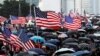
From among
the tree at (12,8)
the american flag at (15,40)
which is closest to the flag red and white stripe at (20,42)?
the american flag at (15,40)

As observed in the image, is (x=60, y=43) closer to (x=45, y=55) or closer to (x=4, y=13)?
(x=45, y=55)

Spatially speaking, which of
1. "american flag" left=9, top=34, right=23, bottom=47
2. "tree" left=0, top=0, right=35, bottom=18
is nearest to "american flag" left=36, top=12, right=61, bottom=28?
"american flag" left=9, top=34, right=23, bottom=47

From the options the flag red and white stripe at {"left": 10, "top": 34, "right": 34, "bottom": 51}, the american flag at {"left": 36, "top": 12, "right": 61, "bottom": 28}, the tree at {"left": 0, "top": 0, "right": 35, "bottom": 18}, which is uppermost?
the american flag at {"left": 36, "top": 12, "right": 61, "bottom": 28}

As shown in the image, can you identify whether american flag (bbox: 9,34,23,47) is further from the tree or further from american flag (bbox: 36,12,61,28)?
the tree

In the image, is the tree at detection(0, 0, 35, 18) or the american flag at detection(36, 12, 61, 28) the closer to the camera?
the american flag at detection(36, 12, 61, 28)

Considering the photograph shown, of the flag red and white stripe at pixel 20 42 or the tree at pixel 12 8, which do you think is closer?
the flag red and white stripe at pixel 20 42

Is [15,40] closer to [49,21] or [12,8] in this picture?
[49,21]

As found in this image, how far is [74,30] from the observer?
28922 mm

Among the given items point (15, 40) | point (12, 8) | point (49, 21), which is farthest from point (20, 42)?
point (12, 8)

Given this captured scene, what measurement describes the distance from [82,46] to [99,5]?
8252 cm

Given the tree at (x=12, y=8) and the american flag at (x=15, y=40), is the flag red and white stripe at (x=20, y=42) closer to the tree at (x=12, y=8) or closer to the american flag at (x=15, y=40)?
the american flag at (x=15, y=40)

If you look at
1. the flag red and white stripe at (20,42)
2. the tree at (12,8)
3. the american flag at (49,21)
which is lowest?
the tree at (12,8)

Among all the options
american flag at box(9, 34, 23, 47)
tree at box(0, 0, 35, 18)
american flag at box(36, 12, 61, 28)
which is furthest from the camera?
tree at box(0, 0, 35, 18)

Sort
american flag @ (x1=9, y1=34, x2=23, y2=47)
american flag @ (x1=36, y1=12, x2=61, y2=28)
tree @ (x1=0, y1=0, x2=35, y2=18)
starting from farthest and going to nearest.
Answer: tree @ (x1=0, y1=0, x2=35, y2=18) → american flag @ (x1=36, y1=12, x2=61, y2=28) → american flag @ (x1=9, y1=34, x2=23, y2=47)
